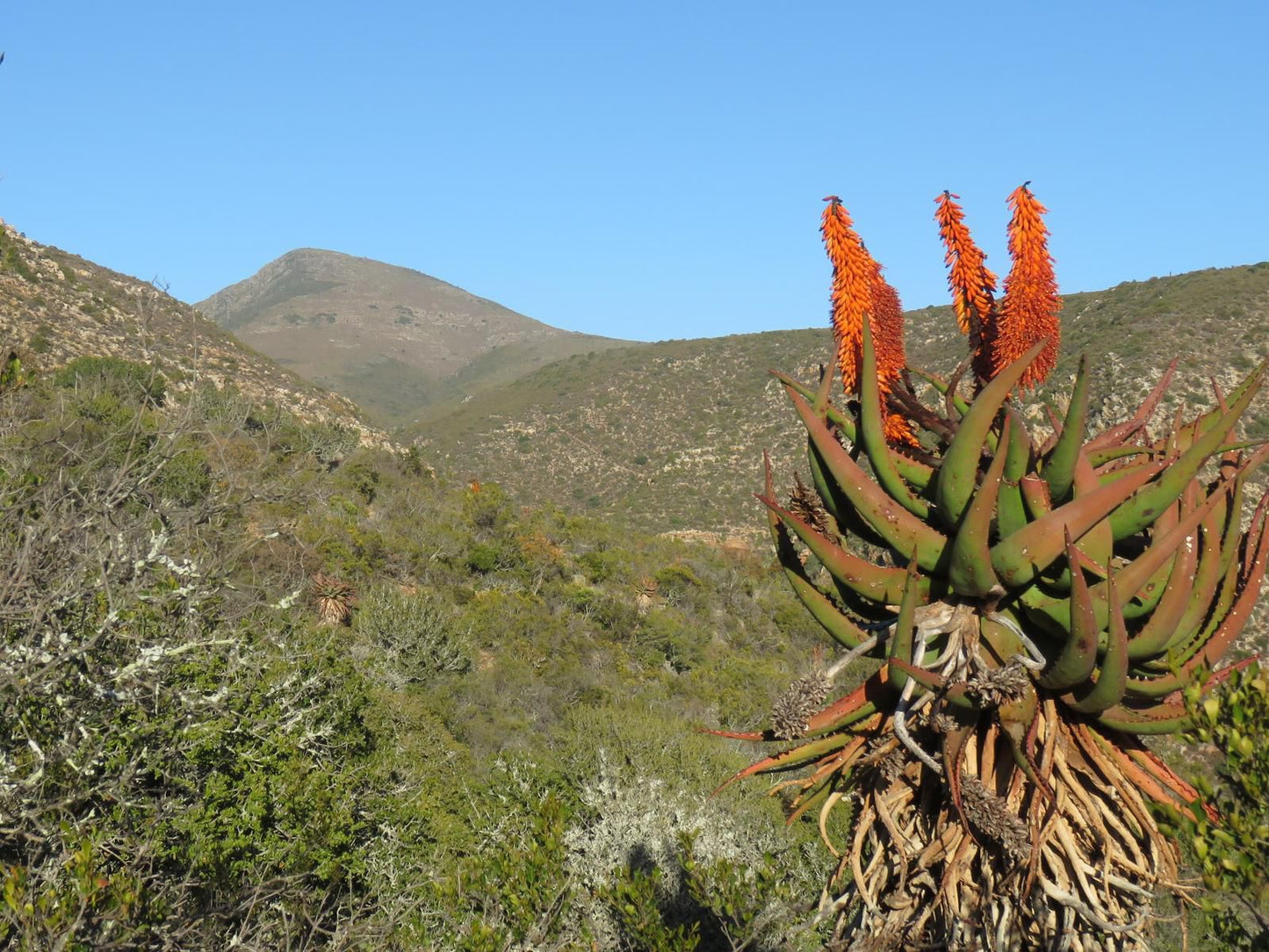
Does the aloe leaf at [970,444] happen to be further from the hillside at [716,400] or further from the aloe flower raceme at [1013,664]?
the hillside at [716,400]

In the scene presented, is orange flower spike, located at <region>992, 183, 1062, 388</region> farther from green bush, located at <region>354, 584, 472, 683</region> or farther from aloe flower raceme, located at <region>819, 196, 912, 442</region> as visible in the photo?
green bush, located at <region>354, 584, 472, 683</region>

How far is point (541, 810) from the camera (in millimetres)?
6570

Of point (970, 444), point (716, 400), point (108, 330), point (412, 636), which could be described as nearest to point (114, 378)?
point (108, 330)

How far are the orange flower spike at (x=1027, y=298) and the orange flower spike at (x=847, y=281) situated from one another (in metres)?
0.45

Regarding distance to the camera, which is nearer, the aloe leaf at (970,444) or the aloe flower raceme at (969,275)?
the aloe leaf at (970,444)

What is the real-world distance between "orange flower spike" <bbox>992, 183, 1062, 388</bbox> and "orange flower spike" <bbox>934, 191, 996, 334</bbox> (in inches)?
5.3

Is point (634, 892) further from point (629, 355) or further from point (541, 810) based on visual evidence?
point (629, 355)

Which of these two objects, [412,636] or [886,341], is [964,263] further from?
[412,636]

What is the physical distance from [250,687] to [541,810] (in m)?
3.65

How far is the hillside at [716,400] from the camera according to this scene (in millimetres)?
37312

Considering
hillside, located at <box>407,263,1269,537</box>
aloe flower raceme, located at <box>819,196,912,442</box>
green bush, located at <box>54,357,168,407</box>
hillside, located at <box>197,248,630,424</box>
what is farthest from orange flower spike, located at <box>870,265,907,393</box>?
hillside, located at <box>197,248,630,424</box>

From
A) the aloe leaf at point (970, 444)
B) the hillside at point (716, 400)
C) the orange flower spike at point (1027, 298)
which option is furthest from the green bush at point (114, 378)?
the aloe leaf at point (970, 444)

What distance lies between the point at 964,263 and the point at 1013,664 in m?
1.48

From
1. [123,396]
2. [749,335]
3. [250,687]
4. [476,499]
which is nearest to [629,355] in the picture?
[749,335]
